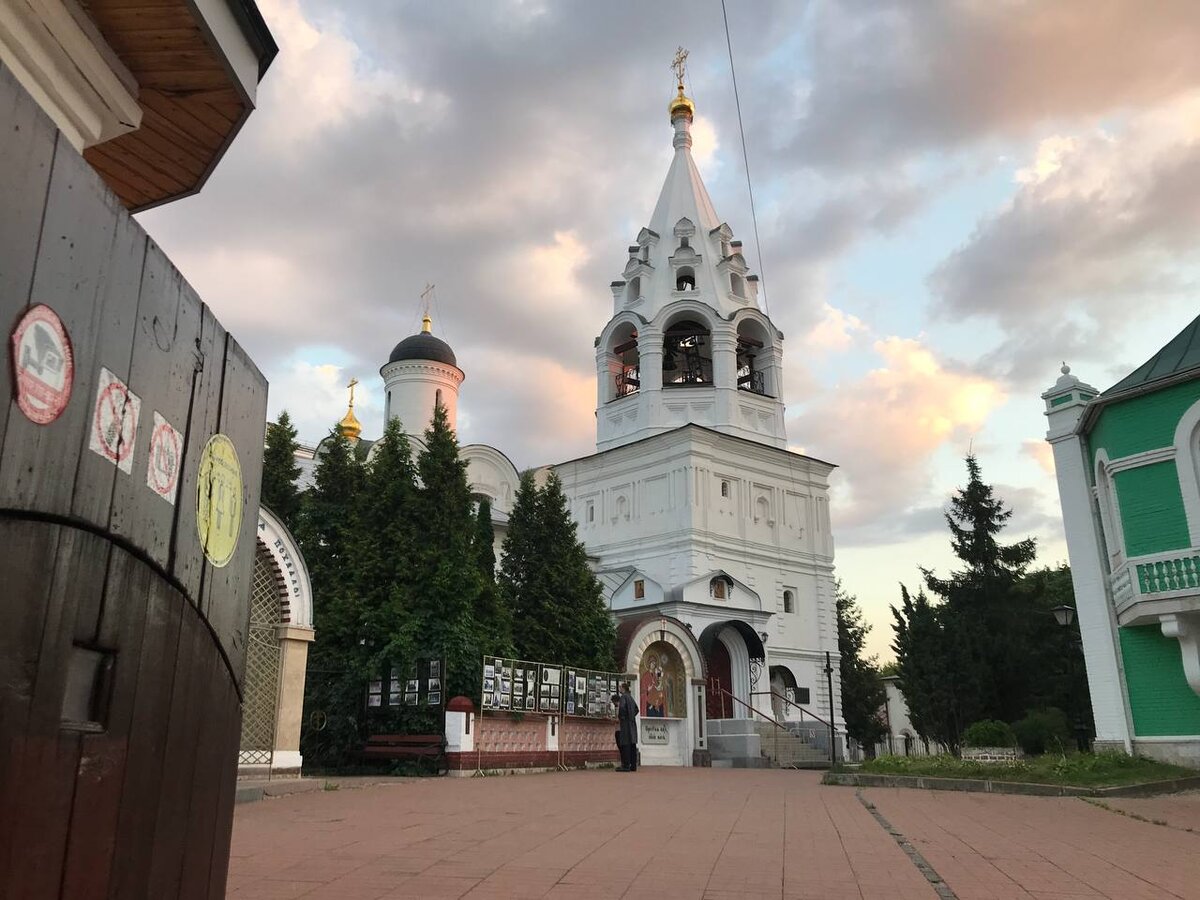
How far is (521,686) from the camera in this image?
15688 mm

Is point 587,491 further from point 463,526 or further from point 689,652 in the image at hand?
point 463,526

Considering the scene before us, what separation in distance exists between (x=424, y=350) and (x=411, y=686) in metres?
23.9

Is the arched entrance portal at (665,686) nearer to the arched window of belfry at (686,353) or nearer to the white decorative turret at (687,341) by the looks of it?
the white decorative turret at (687,341)

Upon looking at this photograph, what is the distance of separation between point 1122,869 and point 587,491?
2842cm

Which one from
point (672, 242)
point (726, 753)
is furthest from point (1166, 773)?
point (672, 242)

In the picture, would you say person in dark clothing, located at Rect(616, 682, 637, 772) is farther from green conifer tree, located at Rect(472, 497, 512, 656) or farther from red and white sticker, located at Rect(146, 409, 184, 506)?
red and white sticker, located at Rect(146, 409, 184, 506)

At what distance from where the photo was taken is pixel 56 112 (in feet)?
9.42

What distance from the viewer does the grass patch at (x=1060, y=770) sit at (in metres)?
12.3

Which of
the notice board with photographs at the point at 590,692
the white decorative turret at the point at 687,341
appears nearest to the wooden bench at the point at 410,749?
the notice board with photographs at the point at 590,692

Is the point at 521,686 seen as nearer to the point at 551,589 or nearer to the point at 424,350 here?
the point at 551,589

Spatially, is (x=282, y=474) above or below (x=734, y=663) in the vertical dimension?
above

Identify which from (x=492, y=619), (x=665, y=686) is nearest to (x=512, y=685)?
(x=492, y=619)

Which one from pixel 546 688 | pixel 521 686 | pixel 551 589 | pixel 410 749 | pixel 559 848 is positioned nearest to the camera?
pixel 559 848

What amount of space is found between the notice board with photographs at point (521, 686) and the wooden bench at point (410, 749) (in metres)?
0.98
